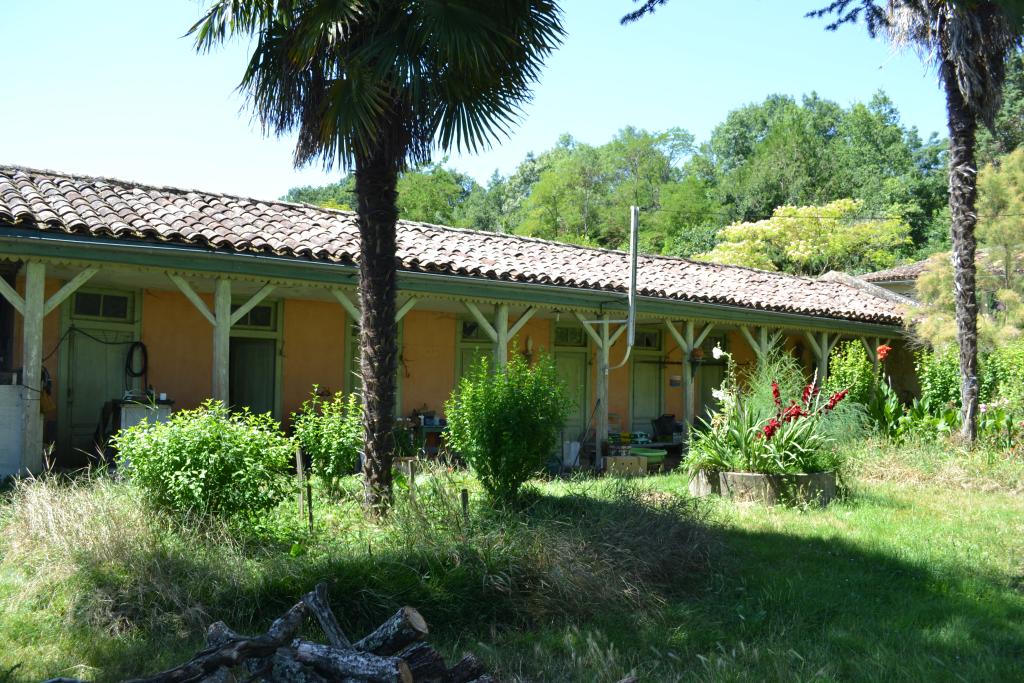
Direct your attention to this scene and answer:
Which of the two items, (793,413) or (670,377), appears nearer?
(793,413)

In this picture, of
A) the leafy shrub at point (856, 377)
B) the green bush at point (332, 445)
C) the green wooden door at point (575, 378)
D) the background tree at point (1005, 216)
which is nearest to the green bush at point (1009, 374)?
the leafy shrub at point (856, 377)

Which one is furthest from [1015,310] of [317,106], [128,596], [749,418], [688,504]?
→ [128,596]

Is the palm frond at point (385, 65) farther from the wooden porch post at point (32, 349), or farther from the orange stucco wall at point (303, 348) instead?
the orange stucco wall at point (303, 348)

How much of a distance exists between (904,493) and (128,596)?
347 inches

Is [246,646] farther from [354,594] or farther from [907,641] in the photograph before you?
[907,641]

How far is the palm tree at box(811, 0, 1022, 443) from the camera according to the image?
39.7ft

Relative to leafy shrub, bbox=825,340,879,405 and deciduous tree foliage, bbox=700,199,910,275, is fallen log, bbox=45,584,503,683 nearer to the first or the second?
leafy shrub, bbox=825,340,879,405

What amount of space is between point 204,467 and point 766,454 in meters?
6.06

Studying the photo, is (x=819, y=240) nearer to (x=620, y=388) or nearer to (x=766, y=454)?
(x=620, y=388)

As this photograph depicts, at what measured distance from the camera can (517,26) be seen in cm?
717

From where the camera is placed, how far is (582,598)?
5.64 metres

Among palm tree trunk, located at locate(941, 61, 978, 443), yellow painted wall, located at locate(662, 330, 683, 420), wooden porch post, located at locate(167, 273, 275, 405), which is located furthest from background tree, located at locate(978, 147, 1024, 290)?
wooden porch post, located at locate(167, 273, 275, 405)

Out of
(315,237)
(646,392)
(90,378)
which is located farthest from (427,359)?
(646,392)

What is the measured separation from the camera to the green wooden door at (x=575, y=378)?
15141 mm
